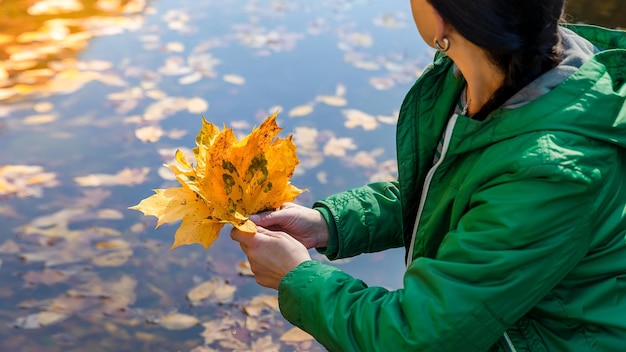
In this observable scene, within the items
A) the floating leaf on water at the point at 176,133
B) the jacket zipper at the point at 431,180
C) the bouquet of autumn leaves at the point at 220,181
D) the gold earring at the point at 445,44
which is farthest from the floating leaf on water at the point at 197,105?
the gold earring at the point at 445,44

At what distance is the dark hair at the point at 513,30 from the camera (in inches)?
48.3

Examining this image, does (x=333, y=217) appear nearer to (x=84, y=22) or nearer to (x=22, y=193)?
(x=22, y=193)

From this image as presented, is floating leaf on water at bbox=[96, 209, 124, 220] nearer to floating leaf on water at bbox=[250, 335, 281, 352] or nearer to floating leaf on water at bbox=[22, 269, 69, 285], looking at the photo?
floating leaf on water at bbox=[22, 269, 69, 285]

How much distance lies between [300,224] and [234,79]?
250cm

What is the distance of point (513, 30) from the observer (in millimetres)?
1241

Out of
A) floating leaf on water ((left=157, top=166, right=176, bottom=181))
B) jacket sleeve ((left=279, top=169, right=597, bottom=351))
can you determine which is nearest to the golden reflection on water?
floating leaf on water ((left=157, top=166, right=176, bottom=181))

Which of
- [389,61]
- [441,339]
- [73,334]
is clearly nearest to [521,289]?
[441,339]

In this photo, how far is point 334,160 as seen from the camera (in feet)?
11.4

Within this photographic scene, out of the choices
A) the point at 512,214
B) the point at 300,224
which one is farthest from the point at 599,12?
the point at 512,214

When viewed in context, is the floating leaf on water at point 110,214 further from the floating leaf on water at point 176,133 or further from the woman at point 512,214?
the woman at point 512,214

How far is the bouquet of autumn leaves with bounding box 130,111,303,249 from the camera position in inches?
61.4

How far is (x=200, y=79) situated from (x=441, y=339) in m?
3.13

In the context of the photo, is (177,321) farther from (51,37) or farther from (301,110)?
(51,37)

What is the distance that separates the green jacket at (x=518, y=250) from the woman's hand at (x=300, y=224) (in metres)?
0.26
